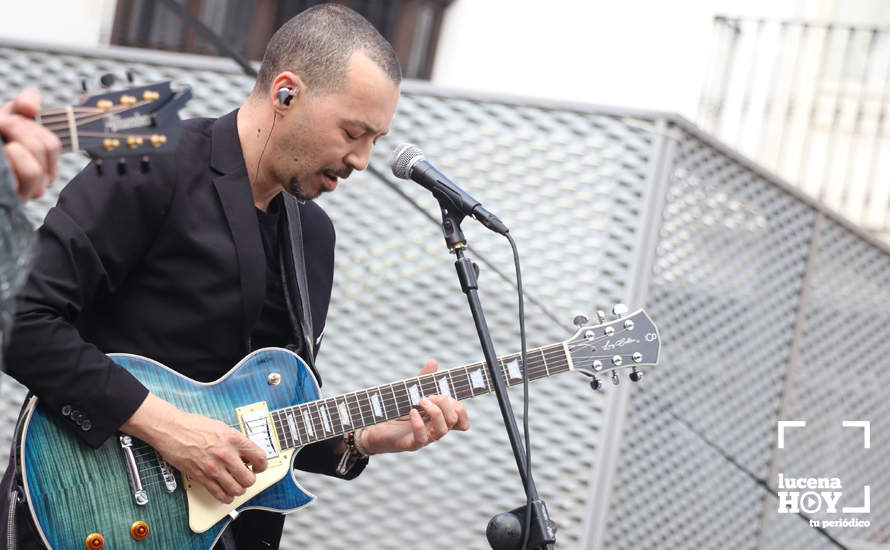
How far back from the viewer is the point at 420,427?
2174 mm

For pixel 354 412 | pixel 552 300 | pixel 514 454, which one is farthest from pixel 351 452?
pixel 552 300

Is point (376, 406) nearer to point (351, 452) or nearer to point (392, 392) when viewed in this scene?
point (392, 392)

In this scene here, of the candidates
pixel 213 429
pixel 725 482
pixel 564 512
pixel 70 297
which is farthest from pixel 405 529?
pixel 70 297

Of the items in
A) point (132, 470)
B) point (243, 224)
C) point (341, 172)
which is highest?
point (341, 172)

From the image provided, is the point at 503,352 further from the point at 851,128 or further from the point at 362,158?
the point at 851,128

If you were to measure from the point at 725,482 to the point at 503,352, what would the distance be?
1.11m

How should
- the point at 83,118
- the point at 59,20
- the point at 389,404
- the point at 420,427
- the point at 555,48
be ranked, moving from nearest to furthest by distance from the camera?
the point at 83,118 < the point at 420,427 < the point at 389,404 < the point at 59,20 < the point at 555,48

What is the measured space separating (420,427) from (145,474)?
599mm

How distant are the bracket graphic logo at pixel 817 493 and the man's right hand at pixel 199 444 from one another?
2740 millimetres

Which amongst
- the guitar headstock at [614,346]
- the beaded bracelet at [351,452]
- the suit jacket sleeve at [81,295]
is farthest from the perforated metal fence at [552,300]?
the suit jacket sleeve at [81,295]

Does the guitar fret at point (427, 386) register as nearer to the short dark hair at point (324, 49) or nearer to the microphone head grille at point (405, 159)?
the microphone head grille at point (405, 159)

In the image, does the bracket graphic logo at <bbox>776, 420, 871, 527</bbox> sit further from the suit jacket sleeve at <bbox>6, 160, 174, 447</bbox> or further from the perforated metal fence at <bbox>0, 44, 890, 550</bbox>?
the suit jacket sleeve at <bbox>6, 160, 174, 447</bbox>

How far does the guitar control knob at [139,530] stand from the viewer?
192 cm

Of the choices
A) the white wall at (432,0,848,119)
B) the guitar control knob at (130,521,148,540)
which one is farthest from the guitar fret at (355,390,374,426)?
the white wall at (432,0,848,119)
